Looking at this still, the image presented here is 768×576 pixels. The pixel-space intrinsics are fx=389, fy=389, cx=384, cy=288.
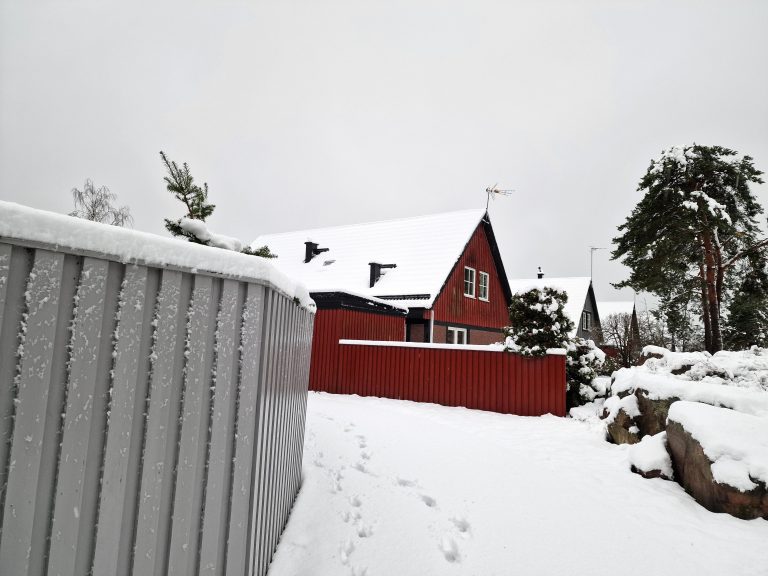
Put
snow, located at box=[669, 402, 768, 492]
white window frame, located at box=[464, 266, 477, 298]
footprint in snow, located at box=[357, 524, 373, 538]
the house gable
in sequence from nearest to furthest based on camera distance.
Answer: footprint in snow, located at box=[357, 524, 373, 538] < snow, located at box=[669, 402, 768, 492] < the house gable < white window frame, located at box=[464, 266, 477, 298]

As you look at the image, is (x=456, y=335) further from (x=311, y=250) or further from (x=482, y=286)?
(x=311, y=250)

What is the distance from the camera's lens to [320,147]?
196 ft

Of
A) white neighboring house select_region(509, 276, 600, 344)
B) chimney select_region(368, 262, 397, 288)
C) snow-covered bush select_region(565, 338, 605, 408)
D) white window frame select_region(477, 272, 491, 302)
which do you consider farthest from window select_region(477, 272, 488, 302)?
white neighboring house select_region(509, 276, 600, 344)

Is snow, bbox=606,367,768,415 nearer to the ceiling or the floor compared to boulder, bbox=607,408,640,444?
nearer to the ceiling

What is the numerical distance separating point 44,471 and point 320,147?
62995 millimetres

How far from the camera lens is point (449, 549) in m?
2.93

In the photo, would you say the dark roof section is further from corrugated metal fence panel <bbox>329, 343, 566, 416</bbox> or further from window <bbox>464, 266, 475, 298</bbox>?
window <bbox>464, 266, 475, 298</bbox>

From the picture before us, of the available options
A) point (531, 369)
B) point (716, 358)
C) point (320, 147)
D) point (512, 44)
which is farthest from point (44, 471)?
point (320, 147)

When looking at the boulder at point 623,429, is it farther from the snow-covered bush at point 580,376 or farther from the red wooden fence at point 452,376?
the snow-covered bush at point 580,376

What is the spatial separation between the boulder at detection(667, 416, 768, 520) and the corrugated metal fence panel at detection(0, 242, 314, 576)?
455 centimetres

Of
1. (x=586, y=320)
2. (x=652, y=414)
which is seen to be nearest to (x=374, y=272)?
(x=652, y=414)

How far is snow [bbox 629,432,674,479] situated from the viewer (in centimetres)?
482

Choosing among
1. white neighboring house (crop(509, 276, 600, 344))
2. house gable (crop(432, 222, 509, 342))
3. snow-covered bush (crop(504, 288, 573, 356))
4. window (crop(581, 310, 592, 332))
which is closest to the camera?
snow-covered bush (crop(504, 288, 573, 356))

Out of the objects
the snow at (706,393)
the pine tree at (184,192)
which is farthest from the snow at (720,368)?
the pine tree at (184,192)
